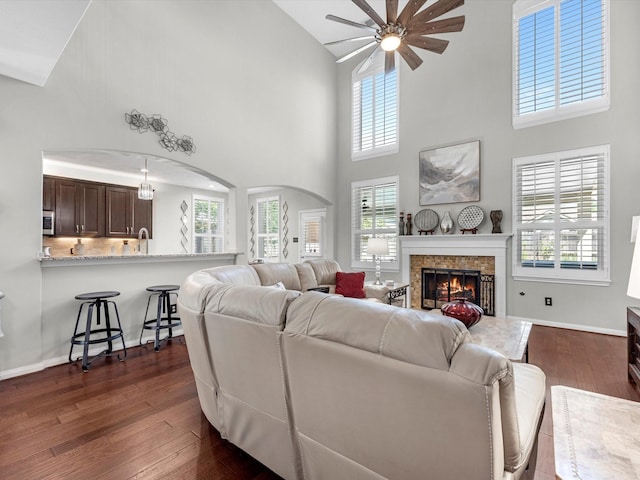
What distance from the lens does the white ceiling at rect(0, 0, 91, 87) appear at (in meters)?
2.13

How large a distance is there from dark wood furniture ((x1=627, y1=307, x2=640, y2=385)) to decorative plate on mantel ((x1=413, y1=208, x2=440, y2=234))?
3.13m

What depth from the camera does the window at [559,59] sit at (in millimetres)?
4418

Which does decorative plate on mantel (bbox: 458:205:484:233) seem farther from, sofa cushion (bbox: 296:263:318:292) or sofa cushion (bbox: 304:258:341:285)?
sofa cushion (bbox: 296:263:318:292)

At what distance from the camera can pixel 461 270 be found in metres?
5.49

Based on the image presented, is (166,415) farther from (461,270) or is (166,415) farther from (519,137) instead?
(519,137)

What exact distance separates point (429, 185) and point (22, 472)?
5.92 metres

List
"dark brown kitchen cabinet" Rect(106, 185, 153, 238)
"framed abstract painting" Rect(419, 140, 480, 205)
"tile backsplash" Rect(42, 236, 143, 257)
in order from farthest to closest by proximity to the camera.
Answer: "dark brown kitchen cabinet" Rect(106, 185, 153, 238), "tile backsplash" Rect(42, 236, 143, 257), "framed abstract painting" Rect(419, 140, 480, 205)

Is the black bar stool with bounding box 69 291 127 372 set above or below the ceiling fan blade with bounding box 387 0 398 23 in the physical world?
below

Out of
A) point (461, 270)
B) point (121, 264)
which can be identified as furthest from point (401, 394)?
point (461, 270)

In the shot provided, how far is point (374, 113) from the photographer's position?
672 centimetres

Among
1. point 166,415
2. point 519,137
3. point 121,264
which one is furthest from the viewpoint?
point 519,137

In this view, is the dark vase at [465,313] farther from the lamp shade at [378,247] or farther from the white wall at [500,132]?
the white wall at [500,132]

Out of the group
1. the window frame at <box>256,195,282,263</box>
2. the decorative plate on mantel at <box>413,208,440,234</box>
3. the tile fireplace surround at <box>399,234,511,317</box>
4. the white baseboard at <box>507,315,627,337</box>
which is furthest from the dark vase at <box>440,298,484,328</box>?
the window frame at <box>256,195,282,263</box>

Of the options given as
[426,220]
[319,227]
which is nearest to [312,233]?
[319,227]
